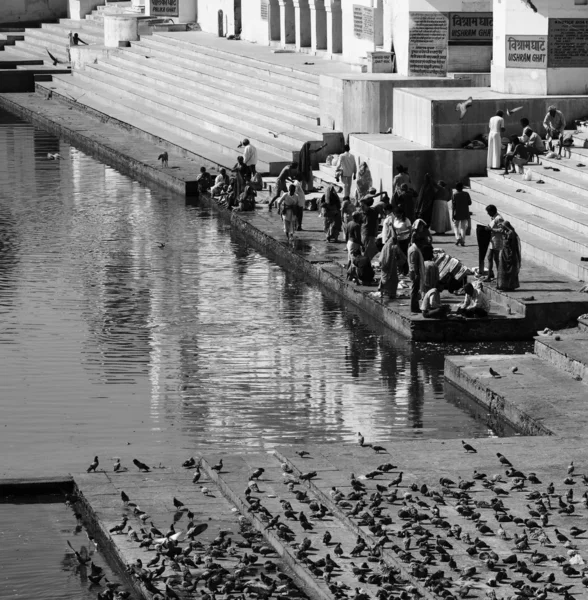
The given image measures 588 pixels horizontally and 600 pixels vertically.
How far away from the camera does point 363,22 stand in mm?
30141

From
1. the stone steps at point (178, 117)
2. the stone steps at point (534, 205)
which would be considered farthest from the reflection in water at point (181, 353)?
the stone steps at point (178, 117)

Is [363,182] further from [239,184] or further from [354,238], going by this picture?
[354,238]

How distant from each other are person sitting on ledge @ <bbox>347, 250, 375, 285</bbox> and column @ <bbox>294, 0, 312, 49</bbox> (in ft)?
55.7

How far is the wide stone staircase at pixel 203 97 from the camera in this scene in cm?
2792

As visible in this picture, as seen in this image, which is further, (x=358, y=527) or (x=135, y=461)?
(x=135, y=461)

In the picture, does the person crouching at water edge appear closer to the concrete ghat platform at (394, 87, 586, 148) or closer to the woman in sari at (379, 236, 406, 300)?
the concrete ghat platform at (394, 87, 586, 148)

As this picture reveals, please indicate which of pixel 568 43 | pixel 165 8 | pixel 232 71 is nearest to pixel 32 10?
pixel 165 8

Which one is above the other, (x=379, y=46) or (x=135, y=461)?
(x=379, y=46)

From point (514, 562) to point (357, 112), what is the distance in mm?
16139

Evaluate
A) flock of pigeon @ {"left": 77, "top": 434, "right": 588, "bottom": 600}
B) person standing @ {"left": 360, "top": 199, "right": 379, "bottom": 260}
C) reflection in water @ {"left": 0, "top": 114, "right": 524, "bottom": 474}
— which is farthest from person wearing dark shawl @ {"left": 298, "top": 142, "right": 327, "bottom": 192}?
flock of pigeon @ {"left": 77, "top": 434, "right": 588, "bottom": 600}

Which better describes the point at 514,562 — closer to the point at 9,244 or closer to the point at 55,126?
the point at 9,244

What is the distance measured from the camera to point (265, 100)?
99.4 feet

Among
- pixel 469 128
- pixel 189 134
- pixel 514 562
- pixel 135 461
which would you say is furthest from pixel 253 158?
pixel 514 562

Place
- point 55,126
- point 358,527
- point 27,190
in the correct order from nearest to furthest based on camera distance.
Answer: point 358,527 < point 27,190 < point 55,126
